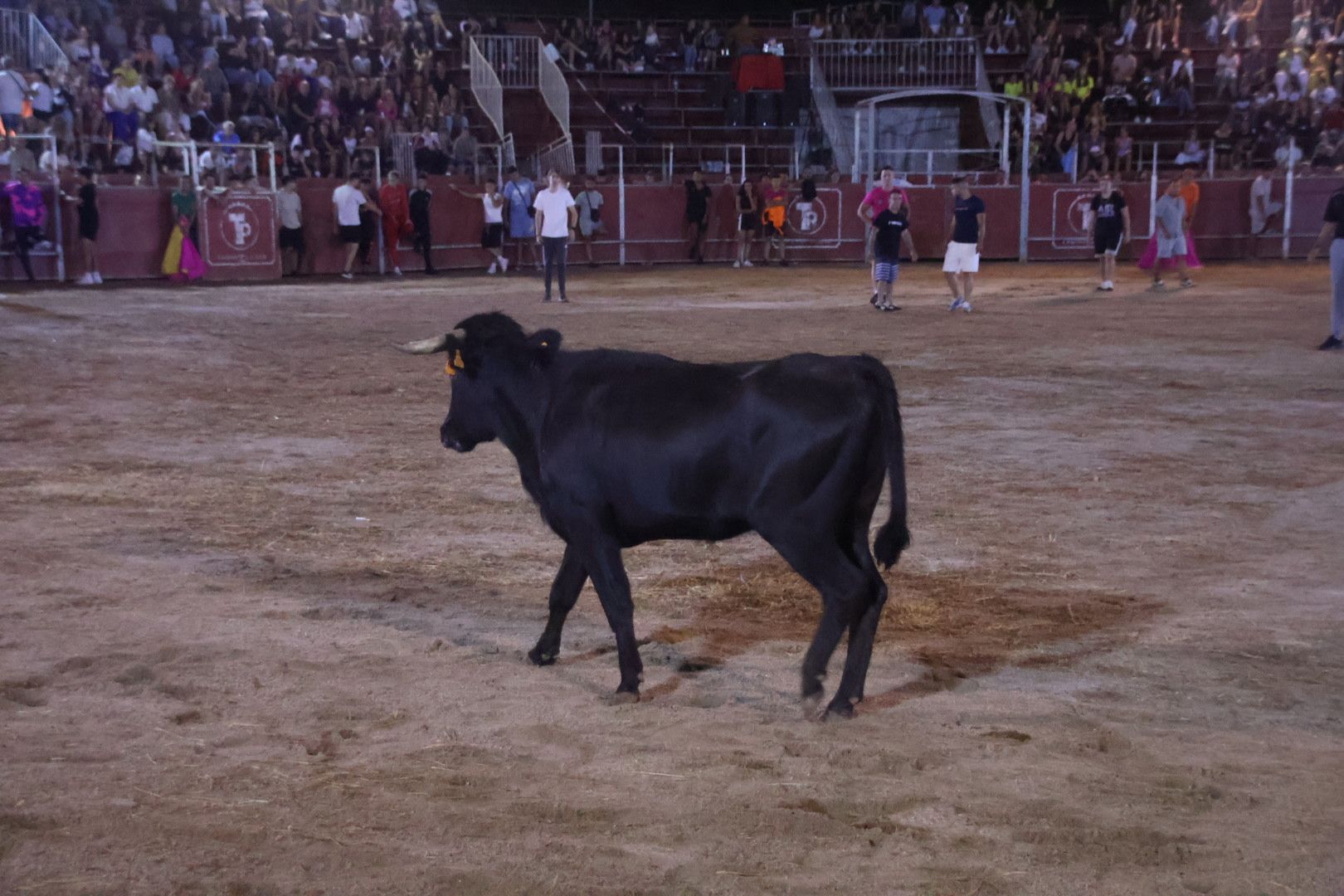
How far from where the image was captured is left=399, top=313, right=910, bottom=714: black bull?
4816 millimetres

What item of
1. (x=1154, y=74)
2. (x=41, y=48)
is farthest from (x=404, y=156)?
(x=1154, y=74)

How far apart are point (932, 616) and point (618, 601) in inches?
66.3

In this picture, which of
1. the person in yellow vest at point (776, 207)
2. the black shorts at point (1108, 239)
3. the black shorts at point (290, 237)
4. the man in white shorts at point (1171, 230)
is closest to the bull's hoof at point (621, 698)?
the black shorts at point (1108, 239)

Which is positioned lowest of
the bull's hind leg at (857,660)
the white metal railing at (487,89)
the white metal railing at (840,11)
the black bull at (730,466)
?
the bull's hind leg at (857,660)

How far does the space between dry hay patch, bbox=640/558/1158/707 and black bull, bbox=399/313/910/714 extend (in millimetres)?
528

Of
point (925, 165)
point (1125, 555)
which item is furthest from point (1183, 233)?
point (1125, 555)

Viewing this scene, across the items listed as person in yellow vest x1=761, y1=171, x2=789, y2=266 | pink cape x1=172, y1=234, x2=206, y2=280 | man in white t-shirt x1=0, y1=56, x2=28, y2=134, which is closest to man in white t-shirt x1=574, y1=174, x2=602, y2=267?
person in yellow vest x1=761, y1=171, x2=789, y2=266

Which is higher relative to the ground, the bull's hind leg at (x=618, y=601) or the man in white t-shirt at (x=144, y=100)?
the man in white t-shirt at (x=144, y=100)

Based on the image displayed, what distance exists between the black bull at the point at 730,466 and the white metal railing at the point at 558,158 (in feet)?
84.6

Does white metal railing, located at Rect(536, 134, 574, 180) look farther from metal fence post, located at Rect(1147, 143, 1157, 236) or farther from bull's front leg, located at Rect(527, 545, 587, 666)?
bull's front leg, located at Rect(527, 545, 587, 666)

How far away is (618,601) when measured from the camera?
5.15m

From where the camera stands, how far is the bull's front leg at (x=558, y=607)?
552cm

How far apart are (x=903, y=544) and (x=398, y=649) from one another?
205cm

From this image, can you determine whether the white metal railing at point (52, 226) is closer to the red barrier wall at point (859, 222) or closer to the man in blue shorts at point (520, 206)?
the red barrier wall at point (859, 222)
